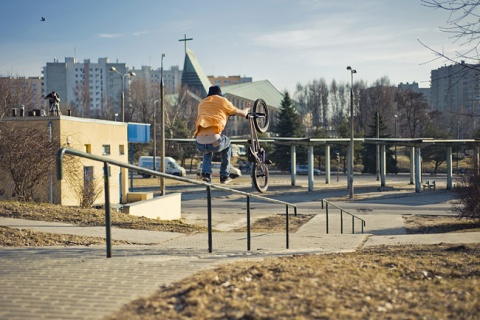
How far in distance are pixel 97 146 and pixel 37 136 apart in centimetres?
770

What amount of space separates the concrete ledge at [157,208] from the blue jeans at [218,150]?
41.1 ft

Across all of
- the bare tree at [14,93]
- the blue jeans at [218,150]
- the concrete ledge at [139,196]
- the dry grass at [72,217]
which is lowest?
the concrete ledge at [139,196]

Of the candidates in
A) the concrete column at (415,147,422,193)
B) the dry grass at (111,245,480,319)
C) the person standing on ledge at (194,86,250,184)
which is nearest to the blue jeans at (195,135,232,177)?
the person standing on ledge at (194,86,250,184)

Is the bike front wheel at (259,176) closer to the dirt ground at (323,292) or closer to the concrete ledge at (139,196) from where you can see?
the dirt ground at (323,292)

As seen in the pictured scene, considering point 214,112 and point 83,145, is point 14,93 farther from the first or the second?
point 214,112

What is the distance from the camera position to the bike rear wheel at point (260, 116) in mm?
10797

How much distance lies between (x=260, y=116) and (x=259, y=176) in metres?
1.44

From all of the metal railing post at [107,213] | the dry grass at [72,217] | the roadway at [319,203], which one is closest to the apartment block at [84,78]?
the roadway at [319,203]

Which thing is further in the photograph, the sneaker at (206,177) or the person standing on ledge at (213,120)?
the sneaker at (206,177)

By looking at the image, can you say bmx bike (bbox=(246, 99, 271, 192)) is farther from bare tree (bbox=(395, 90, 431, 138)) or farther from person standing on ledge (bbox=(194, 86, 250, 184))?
bare tree (bbox=(395, 90, 431, 138))

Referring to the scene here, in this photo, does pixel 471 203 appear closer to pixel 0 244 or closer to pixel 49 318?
pixel 0 244

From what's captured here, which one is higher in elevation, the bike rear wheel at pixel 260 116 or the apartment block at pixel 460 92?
the apartment block at pixel 460 92

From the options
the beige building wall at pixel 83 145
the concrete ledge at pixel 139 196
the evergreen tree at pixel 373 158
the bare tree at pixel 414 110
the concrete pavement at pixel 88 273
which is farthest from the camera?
the bare tree at pixel 414 110

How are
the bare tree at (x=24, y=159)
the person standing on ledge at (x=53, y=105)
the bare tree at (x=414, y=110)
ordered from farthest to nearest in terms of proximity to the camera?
the bare tree at (x=414, y=110) < the person standing on ledge at (x=53, y=105) < the bare tree at (x=24, y=159)
